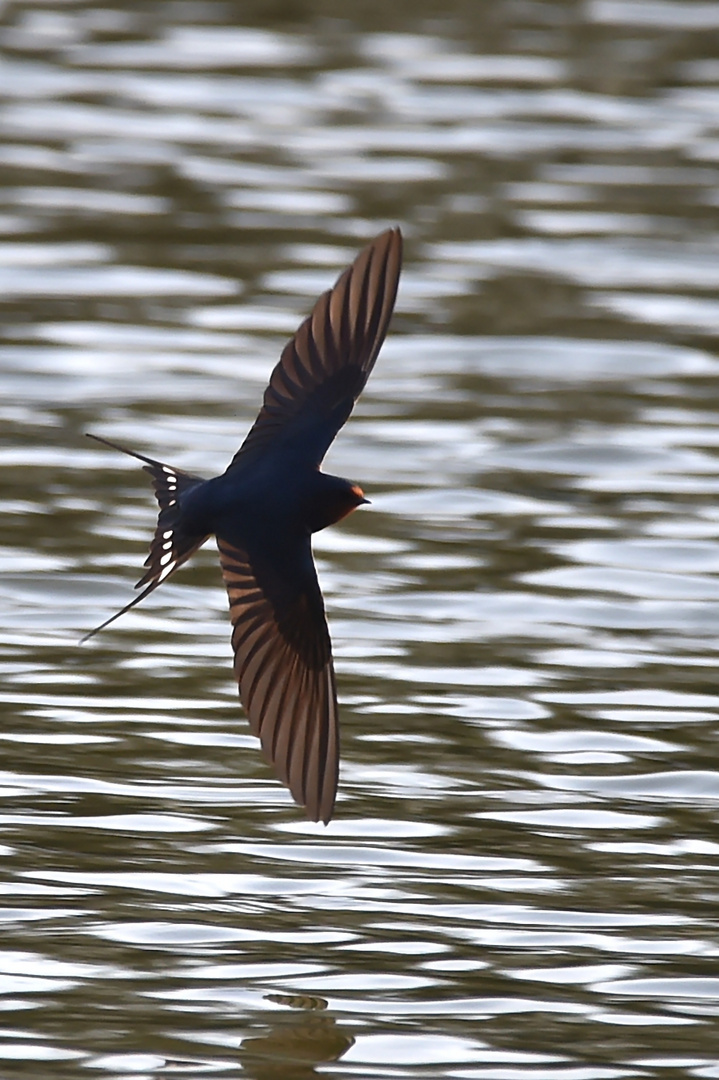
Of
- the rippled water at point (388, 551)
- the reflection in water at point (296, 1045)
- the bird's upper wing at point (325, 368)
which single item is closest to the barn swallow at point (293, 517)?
the bird's upper wing at point (325, 368)

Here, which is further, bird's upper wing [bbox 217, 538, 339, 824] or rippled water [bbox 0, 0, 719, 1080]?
bird's upper wing [bbox 217, 538, 339, 824]

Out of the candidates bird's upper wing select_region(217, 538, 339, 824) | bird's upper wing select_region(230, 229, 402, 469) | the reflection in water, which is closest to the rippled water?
the reflection in water

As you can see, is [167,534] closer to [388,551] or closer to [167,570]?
[167,570]

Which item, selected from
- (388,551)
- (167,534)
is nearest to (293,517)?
(167,534)

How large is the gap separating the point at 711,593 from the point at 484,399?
5.72ft

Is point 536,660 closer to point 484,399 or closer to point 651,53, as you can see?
point 484,399

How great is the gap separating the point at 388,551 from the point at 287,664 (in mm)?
2203

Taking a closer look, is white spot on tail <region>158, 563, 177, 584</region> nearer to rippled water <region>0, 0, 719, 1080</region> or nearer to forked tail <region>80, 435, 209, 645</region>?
forked tail <region>80, 435, 209, 645</region>

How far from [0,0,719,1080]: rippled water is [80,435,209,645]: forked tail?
565mm

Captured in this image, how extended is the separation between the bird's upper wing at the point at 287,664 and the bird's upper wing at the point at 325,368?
7.1 inches

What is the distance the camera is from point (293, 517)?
4.18 m

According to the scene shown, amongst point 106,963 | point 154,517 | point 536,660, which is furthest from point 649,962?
point 154,517

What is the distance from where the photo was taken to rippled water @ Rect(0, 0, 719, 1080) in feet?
12.8

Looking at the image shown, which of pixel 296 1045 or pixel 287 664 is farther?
pixel 287 664
